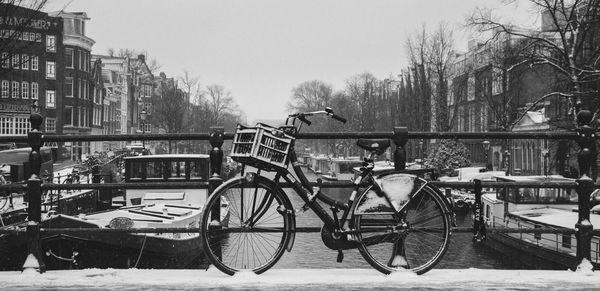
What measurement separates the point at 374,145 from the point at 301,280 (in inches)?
40.9

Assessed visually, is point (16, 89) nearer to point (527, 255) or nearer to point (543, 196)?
point (543, 196)

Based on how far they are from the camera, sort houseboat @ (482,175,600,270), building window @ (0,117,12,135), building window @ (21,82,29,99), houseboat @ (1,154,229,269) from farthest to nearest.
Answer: building window @ (21,82,29,99) < building window @ (0,117,12,135) < houseboat @ (482,175,600,270) < houseboat @ (1,154,229,269)

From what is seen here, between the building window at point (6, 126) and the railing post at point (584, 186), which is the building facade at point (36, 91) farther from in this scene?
the railing post at point (584, 186)

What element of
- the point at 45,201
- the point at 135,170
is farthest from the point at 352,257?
the point at 45,201

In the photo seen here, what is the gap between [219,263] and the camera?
159 inches

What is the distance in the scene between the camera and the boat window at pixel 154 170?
2130 centimetres

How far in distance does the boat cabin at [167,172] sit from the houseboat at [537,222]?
381 inches

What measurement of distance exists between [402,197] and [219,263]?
1330 mm

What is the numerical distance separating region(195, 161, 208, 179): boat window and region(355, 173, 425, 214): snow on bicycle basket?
17.7 m

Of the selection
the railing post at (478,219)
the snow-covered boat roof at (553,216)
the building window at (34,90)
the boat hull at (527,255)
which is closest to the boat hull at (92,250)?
the railing post at (478,219)

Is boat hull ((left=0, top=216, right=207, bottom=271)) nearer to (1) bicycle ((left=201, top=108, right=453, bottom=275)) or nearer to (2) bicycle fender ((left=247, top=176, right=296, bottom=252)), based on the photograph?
(1) bicycle ((left=201, top=108, right=453, bottom=275))

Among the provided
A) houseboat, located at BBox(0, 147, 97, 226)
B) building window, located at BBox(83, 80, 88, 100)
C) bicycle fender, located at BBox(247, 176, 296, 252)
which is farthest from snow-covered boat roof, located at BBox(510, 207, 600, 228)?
building window, located at BBox(83, 80, 88, 100)

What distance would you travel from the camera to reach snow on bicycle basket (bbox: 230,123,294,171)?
3922 mm

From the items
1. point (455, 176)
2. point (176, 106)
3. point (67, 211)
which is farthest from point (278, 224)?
point (176, 106)
